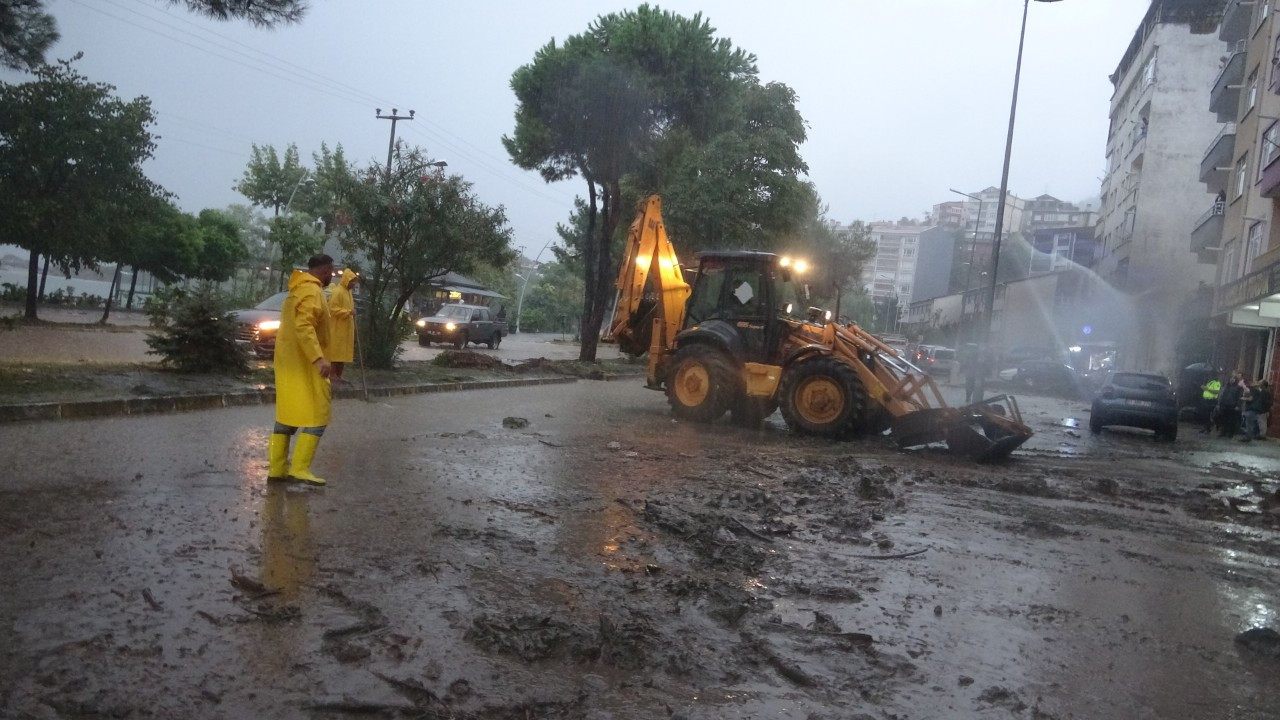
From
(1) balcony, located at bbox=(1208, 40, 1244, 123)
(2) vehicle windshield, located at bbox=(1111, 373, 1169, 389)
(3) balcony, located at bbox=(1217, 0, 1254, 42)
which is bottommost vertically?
(2) vehicle windshield, located at bbox=(1111, 373, 1169, 389)

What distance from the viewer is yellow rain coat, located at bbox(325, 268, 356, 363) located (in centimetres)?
786

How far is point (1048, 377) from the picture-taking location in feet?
137

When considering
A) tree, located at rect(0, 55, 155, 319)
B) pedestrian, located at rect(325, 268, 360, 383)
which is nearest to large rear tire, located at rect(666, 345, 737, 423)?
pedestrian, located at rect(325, 268, 360, 383)

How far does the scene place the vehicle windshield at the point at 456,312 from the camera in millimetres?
35625

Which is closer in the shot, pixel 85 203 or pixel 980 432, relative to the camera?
pixel 980 432

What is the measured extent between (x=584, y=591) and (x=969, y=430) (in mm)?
9112

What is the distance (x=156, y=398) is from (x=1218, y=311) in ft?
92.5

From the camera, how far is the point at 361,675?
390 cm

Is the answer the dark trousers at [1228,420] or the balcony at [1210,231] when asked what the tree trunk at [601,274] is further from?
the balcony at [1210,231]

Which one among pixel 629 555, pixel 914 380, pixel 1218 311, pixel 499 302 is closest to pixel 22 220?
pixel 914 380

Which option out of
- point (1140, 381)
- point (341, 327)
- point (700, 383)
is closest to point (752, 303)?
point (700, 383)

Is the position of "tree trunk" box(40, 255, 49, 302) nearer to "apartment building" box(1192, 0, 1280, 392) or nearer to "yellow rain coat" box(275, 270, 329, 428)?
"yellow rain coat" box(275, 270, 329, 428)

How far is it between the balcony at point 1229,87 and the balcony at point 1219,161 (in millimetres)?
762

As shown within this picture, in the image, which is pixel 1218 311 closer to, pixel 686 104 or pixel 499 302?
pixel 686 104
